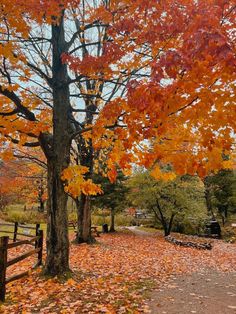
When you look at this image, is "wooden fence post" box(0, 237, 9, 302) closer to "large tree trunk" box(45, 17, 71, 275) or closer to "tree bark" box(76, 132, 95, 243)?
"large tree trunk" box(45, 17, 71, 275)

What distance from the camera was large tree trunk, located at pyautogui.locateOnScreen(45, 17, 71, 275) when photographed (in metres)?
8.53

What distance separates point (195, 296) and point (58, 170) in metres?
4.67

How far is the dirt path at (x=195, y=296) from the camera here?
6.22 m

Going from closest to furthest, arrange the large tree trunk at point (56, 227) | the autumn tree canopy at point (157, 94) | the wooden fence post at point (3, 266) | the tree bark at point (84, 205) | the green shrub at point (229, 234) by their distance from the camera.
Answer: the autumn tree canopy at point (157, 94) < the wooden fence post at point (3, 266) < the large tree trunk at point (56, 227) < the tree bark at point (84, 205) < the green shrub at point (229, 234)

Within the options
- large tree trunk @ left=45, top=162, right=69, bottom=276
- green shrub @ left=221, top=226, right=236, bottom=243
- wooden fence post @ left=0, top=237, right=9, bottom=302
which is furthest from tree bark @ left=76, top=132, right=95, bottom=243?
green shrub @ left=221, top=226, right=236, bottom=243

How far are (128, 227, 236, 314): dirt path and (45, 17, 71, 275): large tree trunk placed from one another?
2.78 m

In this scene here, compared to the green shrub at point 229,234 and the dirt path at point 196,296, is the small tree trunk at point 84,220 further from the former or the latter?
the green shrub at point 229,234

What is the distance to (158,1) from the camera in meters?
5.85

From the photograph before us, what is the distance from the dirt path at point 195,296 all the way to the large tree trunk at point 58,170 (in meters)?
2.78

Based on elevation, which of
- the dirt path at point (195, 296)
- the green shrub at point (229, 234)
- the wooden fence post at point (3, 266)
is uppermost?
the wooden fence post at point (3, 266)

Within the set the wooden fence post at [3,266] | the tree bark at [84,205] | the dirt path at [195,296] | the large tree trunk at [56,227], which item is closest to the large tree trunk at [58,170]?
the large tree trunk at [56,227]

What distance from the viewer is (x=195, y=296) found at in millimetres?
7254

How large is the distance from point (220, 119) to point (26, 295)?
5.61 m

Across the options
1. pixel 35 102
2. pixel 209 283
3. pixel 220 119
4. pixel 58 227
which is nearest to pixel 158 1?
pixel 220 119
